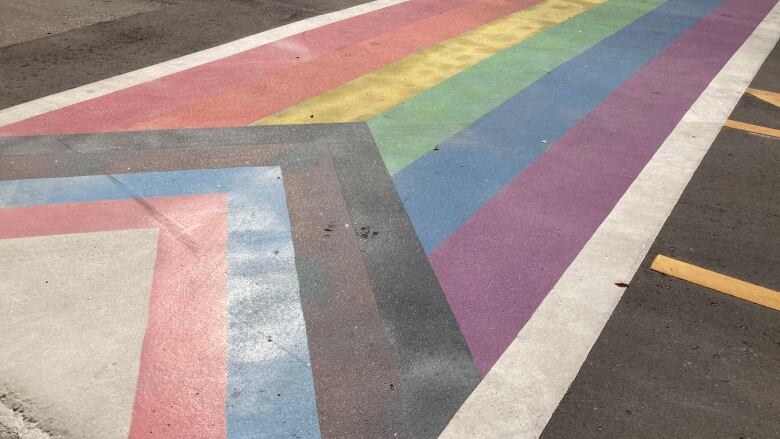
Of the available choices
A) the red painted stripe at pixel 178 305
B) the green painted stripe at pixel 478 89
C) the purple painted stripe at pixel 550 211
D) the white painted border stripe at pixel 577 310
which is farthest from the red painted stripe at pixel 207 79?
the white painted border stripe at pixel 577 310

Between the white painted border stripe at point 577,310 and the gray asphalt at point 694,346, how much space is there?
10cm

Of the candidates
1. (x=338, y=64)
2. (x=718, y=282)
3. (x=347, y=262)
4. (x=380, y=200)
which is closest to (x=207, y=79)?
(x=338, y=64)

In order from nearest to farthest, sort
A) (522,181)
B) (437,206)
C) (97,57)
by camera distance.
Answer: (437,206), (522,181), (97,57)

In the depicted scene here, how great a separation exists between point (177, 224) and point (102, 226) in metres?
0.61

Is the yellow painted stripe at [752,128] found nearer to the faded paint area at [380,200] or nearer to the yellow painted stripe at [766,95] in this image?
the faded paint area at [380,200]

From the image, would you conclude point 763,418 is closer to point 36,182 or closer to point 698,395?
point 698,395

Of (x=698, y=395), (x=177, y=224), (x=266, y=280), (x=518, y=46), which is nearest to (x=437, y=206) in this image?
(x=266, y=280)

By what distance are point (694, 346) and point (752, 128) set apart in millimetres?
4436

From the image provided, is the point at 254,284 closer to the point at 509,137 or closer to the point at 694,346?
the point at 694,346

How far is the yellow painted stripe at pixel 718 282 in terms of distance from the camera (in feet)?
17.4

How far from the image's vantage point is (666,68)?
987cm

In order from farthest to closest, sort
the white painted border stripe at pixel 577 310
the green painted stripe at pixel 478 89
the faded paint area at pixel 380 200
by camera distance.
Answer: the green painted stripe at pixel 478 89 → the faded paint area at pixel 380 200 → the white painted border stripe at pixel 577 310

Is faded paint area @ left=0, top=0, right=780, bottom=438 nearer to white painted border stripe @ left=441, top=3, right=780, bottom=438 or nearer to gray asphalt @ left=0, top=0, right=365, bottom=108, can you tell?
white painted border stripe @ left=441, top=3, right=780, bottom=438

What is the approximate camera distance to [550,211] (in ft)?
20.8
